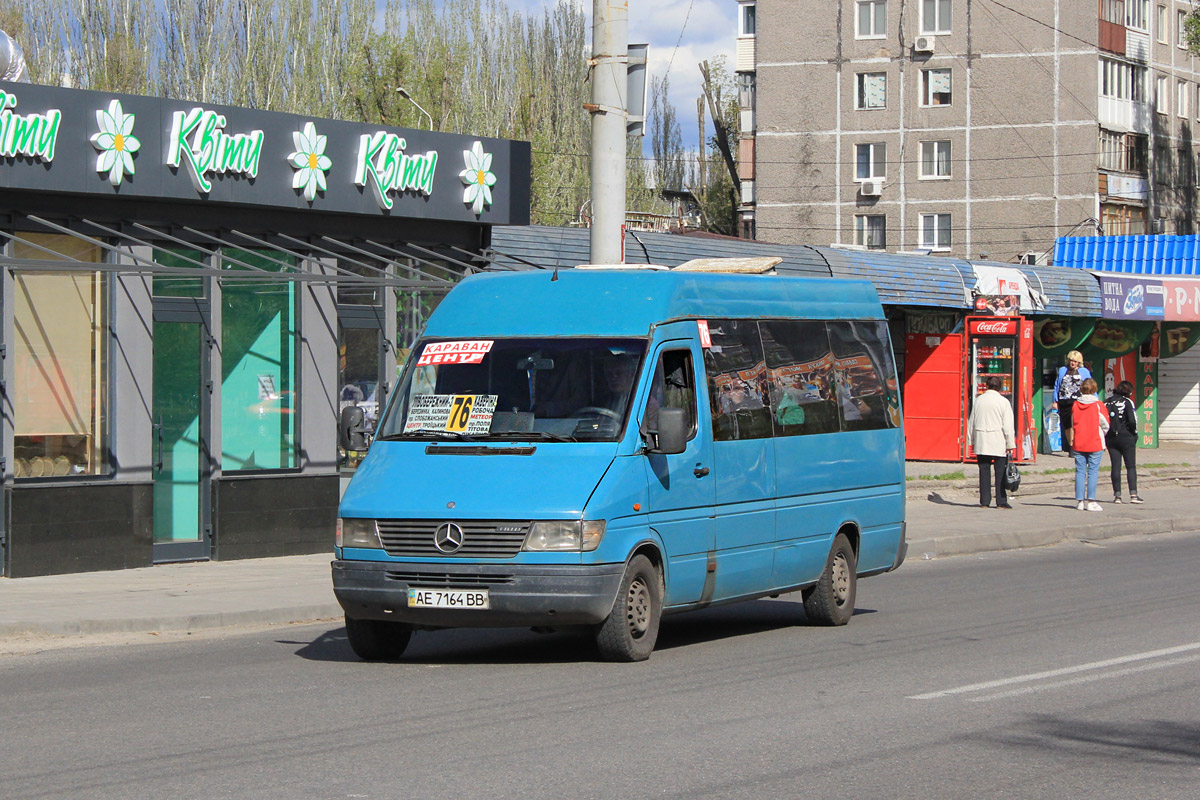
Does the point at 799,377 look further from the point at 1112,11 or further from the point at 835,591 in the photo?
the point at 1112,11

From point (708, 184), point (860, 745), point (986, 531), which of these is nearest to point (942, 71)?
point (708, 184)

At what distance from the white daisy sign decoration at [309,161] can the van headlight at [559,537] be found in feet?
27.7

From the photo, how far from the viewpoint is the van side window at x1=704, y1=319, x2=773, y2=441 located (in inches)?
407

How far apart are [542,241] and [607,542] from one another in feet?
35.2

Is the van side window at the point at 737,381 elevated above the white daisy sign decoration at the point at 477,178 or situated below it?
below

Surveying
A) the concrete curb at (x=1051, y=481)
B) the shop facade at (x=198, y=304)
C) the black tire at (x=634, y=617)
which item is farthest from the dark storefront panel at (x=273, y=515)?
the concrete curb at (x=1051, y=481)

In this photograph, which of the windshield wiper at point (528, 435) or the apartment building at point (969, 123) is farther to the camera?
the apartment building at point (969, 123)

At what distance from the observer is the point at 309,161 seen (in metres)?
16.4

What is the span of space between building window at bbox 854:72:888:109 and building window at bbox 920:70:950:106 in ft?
5.13

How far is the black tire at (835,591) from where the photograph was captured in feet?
37.6

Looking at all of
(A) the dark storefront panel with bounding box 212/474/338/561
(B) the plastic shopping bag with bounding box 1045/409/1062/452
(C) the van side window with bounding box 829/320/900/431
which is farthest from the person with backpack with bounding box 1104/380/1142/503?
(A) the dark storefront panel with bounding box 212/474/338/561

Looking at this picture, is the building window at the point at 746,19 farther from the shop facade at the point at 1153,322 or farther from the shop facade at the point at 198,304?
the shop facade at the point at 198,304

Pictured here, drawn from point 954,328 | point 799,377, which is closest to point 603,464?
point 799,377

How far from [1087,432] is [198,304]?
41.6ft
